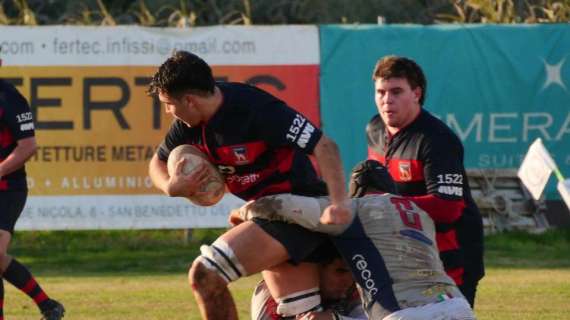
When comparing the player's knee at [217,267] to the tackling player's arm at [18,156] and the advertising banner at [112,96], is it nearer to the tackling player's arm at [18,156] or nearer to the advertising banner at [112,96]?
the tackling player's arm at [18,156]

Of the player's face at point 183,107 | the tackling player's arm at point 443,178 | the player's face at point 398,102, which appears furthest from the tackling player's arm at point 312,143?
the player's face at point 398,102

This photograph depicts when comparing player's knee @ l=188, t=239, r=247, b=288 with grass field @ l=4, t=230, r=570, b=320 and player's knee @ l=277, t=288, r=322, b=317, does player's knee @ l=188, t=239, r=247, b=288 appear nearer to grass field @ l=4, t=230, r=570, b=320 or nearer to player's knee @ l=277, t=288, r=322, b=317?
player's knee @ l=277, t=288, r=322, b=317

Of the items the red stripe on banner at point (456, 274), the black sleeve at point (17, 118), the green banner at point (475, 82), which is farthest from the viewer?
the green banner at point (475, 82)

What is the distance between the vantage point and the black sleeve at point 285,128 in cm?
634

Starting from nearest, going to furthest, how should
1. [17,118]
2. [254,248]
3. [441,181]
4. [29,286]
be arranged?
[254,248] < [441,181] < [17,118] < [29,286]

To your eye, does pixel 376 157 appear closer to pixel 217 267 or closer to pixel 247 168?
pixel 247 168

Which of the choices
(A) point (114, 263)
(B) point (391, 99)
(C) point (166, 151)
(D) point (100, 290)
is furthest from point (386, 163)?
(A) point (114, 263)

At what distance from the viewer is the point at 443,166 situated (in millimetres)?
6988

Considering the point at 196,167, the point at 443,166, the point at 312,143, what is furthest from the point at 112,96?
the point at 312,143

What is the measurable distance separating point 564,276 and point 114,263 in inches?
168

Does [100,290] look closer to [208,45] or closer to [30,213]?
[30,213]

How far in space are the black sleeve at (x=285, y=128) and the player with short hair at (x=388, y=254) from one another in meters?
0.25

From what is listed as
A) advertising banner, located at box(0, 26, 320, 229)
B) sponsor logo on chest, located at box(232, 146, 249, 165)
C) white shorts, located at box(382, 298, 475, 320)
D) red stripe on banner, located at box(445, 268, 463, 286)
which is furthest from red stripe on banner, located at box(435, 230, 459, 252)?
advertising banner, located at box(0, 26, 320, 229)

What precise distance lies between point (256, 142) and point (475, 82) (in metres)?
8.03
